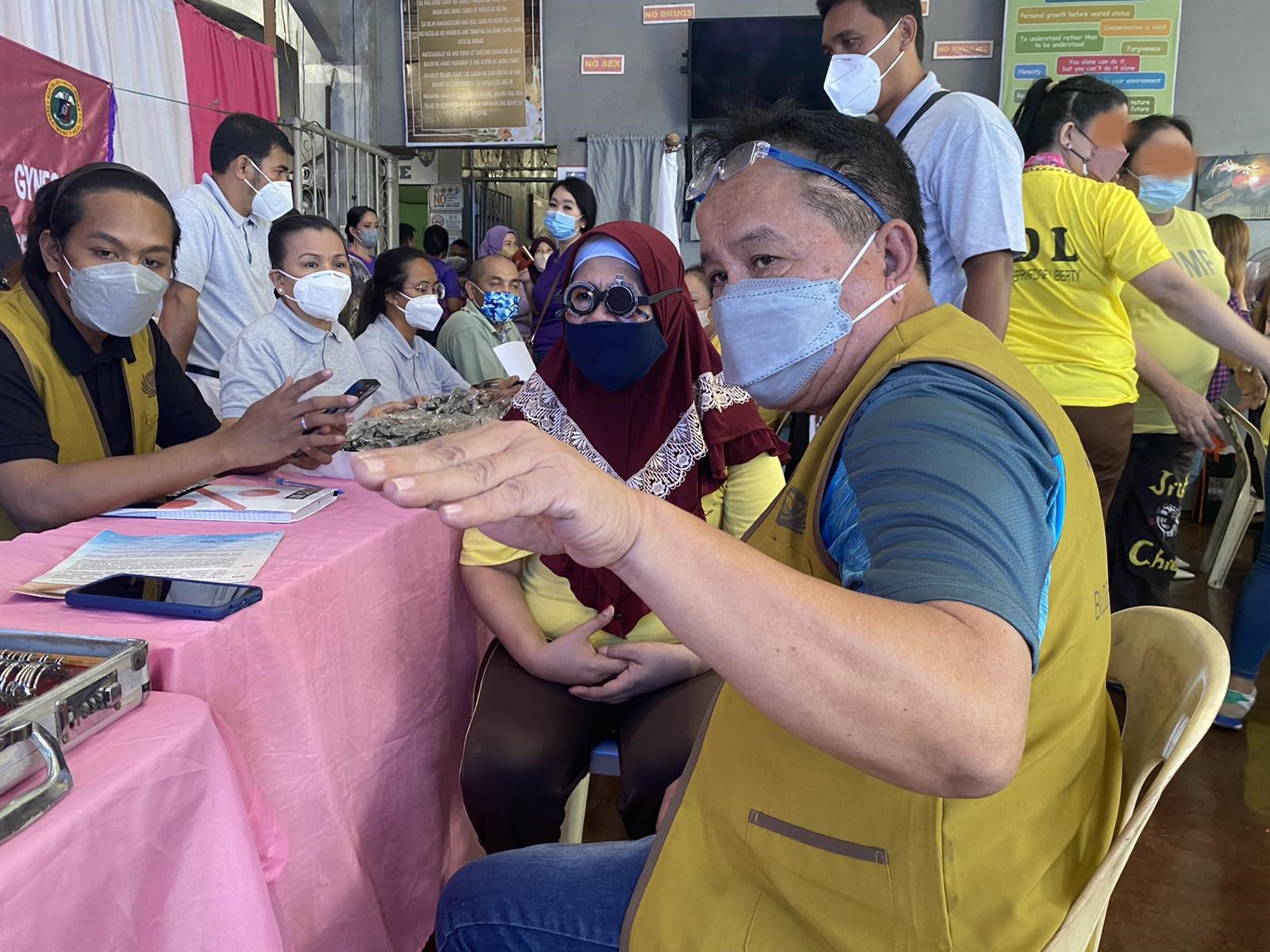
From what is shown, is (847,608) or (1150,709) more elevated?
(847,608)

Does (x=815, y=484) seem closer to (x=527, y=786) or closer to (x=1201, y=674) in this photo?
(x=1201, y=674)

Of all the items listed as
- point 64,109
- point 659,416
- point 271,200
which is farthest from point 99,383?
point 64,109

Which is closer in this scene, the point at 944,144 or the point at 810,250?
the point at 810,250

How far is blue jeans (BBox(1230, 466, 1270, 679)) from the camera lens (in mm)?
2430

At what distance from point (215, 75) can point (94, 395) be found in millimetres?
4643

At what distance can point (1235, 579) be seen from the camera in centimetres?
412

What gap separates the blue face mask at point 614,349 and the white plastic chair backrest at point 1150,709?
2.88 feet

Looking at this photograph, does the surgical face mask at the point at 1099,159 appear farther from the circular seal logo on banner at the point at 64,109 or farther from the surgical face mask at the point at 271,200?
the circular seal logo on banner at the point at 64,109

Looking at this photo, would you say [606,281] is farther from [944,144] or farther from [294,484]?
[944,144]

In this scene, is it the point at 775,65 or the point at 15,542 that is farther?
the point at 775,65

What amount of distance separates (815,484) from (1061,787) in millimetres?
344

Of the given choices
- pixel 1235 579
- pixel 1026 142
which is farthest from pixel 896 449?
pixel 1235 579

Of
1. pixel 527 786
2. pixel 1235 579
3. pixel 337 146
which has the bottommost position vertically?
pixel 1235 579

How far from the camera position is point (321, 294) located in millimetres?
2633
